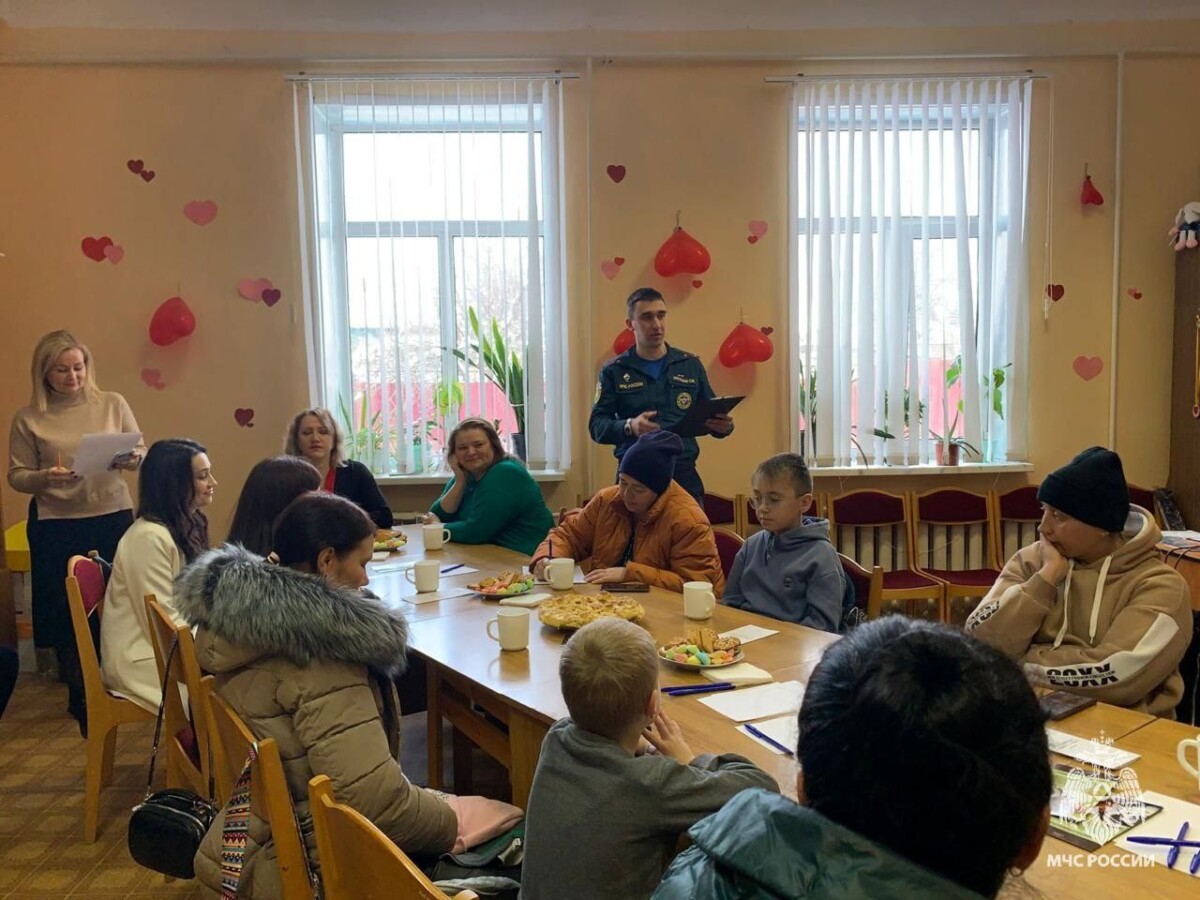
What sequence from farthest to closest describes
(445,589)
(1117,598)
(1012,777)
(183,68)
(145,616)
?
1. (183,68)
2. (445,589)
3. (145,616)
4. (1117,598)
5. (1012,777)

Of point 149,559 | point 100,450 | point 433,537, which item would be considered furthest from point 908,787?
point 100,450

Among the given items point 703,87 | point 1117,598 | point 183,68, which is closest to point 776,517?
point 1117,598

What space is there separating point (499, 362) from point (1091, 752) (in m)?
3.80

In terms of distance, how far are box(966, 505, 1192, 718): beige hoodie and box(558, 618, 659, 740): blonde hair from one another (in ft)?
3.14

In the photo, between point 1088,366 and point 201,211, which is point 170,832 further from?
point 1088,366

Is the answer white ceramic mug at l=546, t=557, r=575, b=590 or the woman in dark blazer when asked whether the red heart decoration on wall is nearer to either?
the woman in dark blazer

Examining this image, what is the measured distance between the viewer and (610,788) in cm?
140

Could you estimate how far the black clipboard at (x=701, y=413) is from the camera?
11.8 ft

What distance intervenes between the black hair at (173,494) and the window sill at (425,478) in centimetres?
209

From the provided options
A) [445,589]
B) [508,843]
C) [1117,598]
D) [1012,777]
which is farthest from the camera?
[445,589]

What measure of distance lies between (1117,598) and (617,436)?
2255mm

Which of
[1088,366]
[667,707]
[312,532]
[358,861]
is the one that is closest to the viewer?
[358,861]

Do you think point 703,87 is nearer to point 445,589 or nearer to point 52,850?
point 445,589

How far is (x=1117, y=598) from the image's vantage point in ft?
6.83
